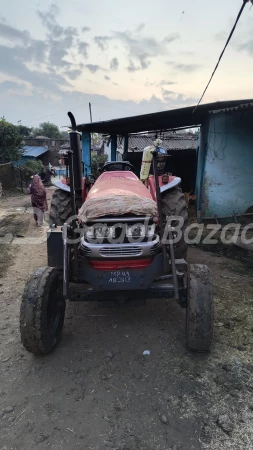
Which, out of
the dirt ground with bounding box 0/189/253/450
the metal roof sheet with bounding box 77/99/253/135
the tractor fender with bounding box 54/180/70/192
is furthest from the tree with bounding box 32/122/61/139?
the dirt ground with bounding box 0/189/253/450

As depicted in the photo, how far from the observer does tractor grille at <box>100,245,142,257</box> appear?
3.26 meters

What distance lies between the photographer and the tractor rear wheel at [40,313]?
10.2 feet

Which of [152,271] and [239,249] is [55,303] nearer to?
[152,271]

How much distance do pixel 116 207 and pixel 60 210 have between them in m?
2.37

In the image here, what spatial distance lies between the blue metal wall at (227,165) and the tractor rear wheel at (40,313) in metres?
6.49

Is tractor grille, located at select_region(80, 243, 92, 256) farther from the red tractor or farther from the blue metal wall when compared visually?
the blue metal wall

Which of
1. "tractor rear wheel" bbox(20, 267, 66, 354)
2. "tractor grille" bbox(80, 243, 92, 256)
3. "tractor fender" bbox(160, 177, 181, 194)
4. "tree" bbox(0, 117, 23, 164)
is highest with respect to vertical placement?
"tree" bbox(0, 117, 23, 164)

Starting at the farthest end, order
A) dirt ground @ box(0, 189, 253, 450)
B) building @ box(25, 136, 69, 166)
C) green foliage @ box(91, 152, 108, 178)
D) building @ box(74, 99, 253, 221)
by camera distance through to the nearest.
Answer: building @ box(25, 136, 69, 166) < building @ box(74, 99, 253, 221) < green foliage @ box(91, 152, 108, 178) < dirt ground @ box(0, 189, 253, 450)

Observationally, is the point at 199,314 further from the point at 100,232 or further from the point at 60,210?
the point at 60,210

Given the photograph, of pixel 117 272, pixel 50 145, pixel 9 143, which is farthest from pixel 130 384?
pixel 50 145

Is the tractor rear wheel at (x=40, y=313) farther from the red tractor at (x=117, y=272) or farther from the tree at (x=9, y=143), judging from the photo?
the tree at (x=9, y=143)

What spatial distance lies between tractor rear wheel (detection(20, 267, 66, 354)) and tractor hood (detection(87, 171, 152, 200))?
109 cm

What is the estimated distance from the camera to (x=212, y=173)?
8.92 meters

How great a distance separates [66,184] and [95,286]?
2.82m
